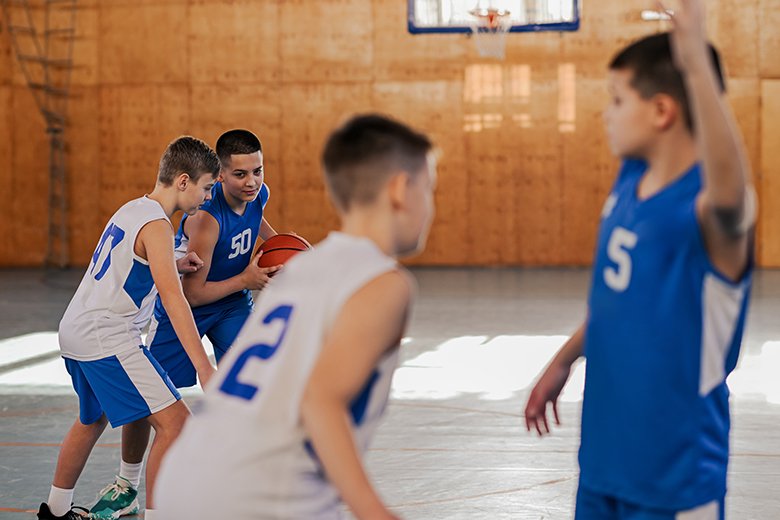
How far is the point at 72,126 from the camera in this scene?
17031mm

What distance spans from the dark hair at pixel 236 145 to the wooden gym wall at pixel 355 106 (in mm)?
11599

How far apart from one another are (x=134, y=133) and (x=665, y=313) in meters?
15.6

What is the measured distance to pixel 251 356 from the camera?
1.83m

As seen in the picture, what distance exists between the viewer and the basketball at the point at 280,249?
470cm

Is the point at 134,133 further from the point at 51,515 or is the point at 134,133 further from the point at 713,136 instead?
the point at 713,136

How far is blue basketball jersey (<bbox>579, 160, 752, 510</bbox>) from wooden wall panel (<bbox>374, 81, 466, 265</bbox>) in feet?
45.8

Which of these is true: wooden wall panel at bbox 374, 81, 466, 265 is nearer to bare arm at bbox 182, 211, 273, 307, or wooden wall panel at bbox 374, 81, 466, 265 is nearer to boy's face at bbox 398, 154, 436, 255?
bare arm at bbox 182, 211, 273, 307

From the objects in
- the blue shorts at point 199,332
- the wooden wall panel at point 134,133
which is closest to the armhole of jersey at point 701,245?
the blue shorts at point 199,332

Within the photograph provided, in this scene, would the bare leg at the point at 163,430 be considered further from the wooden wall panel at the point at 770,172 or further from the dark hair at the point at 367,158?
the wooden wall panel at the point at 770,172

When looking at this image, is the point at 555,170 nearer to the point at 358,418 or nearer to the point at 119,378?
the point at 119,378

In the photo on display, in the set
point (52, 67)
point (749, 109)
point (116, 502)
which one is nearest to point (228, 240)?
point (116, 502)

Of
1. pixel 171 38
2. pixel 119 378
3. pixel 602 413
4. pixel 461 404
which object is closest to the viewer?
pixel 602 413

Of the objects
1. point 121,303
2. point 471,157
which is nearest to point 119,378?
point 121,303

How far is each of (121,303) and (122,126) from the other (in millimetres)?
13591
